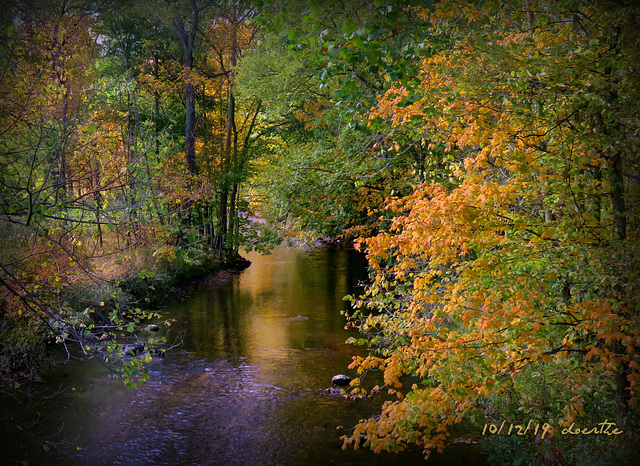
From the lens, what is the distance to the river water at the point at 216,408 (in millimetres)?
7199

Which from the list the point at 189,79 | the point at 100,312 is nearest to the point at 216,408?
the point at 100,312

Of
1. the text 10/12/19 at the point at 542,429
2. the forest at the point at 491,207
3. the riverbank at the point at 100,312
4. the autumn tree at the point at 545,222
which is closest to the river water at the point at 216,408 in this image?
the text 10/12/19 at the point at 542,429

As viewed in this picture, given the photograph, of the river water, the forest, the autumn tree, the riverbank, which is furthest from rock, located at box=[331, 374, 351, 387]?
the autumn tree

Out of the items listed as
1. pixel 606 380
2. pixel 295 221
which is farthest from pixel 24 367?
pixel 606 380

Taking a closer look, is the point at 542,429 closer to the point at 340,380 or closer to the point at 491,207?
the point at 491,207

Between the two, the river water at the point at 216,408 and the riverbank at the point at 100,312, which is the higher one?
the riverbank at the point at 100,312

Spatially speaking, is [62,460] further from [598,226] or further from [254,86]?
[254,86]

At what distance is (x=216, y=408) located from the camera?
28.6 feet

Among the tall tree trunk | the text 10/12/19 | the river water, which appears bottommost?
the river water

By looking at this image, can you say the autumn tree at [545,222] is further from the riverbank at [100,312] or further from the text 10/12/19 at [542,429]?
the riverbank at [100,312]

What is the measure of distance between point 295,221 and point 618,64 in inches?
421

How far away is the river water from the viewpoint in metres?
7.20

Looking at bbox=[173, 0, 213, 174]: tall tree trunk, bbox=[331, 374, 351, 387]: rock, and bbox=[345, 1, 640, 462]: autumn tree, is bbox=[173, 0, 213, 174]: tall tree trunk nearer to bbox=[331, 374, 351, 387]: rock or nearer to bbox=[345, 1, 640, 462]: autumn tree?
bbox=[331, 374, 351, 387]: rock

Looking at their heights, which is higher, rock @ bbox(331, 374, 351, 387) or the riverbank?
the riverbank
